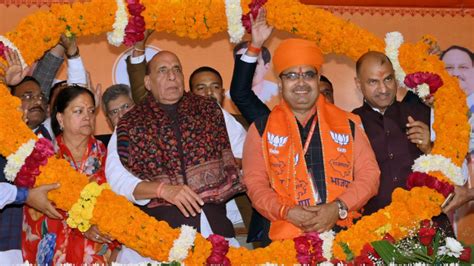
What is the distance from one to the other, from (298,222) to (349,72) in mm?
3995

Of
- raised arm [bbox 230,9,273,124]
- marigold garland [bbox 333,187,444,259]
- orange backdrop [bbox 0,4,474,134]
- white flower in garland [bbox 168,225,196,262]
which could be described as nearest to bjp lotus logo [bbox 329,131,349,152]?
marigold garland [bbox 333,187,444,259]

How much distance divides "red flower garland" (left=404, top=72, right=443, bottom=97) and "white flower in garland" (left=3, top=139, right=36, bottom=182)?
280 cm

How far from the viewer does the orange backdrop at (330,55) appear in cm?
855

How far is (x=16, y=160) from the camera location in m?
5.44

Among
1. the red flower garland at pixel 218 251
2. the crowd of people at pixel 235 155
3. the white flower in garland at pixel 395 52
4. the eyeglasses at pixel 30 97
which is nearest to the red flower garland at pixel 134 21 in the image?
the crowd of people at pixel 235 155

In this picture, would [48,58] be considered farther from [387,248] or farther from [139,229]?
[387,248]

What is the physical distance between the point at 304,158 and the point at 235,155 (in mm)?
615

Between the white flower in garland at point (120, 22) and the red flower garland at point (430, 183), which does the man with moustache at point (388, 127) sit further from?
the white flower in garland at point (120, 22)

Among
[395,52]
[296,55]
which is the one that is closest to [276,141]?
[296,55]

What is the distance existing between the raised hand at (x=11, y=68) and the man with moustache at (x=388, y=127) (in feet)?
8.27

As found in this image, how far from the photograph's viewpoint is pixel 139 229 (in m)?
5.18

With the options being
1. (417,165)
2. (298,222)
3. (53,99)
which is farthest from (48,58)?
(417,165)

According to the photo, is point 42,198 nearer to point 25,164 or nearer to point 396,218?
point 25,164

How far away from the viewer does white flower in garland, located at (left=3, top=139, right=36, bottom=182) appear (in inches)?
214
